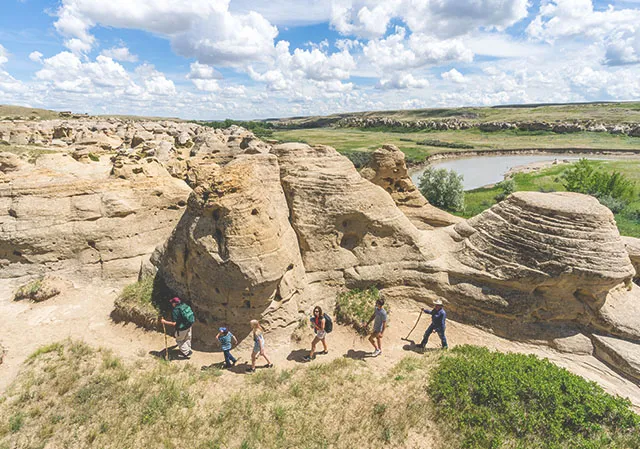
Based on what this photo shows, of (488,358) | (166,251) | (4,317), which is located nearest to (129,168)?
(166,251)

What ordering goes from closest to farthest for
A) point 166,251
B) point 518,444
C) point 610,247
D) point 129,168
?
point 518,444 < point 610,247 < point 166,251 < point 129,168

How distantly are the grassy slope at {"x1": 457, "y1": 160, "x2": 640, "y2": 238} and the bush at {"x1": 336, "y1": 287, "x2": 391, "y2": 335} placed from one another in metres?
25.3

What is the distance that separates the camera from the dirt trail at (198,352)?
34.1 ft

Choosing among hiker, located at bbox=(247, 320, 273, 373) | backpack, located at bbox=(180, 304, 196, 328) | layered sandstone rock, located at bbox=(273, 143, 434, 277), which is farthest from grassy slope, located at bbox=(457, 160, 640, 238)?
backpack, located at bbox=(180, 304, 196, 328)

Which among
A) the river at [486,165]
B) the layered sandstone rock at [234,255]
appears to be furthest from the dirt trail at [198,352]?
the river at [486,165]

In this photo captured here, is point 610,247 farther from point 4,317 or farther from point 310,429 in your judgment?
point 4,317

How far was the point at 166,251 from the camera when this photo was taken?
12258 millimetres

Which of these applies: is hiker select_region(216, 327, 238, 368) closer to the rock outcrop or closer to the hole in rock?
the hole in rock

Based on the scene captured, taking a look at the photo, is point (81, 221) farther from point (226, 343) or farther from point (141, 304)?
point (226, 343)

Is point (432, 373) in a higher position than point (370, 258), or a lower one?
lower

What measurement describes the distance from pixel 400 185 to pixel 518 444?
1595 cm

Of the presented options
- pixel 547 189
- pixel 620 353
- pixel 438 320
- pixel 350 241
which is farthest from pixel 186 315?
pixel 547 189

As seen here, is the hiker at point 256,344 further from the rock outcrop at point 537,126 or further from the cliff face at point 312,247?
Answer: the rock outcrop at point 537,126

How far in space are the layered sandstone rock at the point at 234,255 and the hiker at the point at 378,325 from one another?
2677 mm
